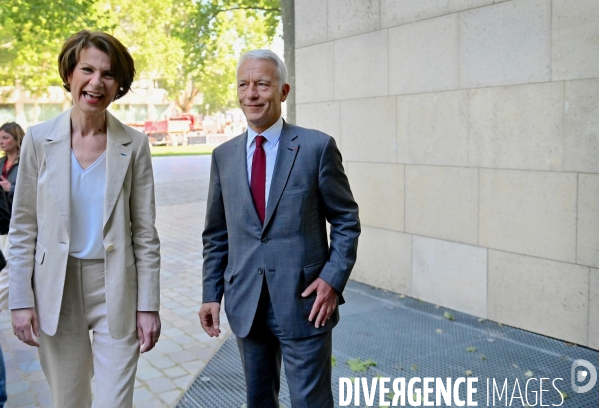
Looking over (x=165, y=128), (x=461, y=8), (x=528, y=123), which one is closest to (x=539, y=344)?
(x=528, y=123)

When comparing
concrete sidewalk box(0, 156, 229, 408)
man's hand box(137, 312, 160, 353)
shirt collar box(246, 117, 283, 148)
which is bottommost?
concrete sidewalk box(0, 156, 229, 408)

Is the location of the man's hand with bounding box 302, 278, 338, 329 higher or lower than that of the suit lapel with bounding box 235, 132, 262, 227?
lower

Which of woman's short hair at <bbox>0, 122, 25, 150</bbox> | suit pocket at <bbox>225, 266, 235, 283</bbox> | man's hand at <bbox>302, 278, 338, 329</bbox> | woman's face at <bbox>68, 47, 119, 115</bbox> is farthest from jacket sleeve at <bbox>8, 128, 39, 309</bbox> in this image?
woman's short hair at <bbox>0, 122, 25, 150</bbox>

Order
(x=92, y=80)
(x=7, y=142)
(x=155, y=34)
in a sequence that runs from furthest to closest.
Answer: (x=155, y=34)
(x=7, y=142)
(x=92, y=80)

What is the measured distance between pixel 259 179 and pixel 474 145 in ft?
12.0

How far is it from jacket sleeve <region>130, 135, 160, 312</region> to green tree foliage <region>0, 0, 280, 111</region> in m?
11.9

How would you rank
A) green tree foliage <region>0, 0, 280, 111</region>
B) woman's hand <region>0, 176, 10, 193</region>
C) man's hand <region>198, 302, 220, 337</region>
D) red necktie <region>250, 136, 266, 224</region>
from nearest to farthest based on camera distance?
red necktie <region>250, 136, 266, 224</region> → man's hand <region>198, 302, 220, 337</region> → woman's hand <region>0, 176, 10, 193</region> → green tree foliage <region>0, 0, 280, 111</region>

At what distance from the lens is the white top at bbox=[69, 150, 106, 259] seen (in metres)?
2.80

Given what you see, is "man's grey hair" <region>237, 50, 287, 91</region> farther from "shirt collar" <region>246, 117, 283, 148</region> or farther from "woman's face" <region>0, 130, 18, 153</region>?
"woman's face" <region>0, 130, 18, 153</region>

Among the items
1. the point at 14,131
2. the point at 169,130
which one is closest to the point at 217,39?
the point at 14,131

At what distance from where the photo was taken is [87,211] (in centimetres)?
282

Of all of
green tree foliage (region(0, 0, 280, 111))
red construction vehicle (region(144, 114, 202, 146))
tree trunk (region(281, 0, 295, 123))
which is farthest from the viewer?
red construction vehicle (region(144, 114, 202, 146))

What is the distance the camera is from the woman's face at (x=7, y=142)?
6777 millimetres

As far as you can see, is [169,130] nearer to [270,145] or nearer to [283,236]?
[270,145]
